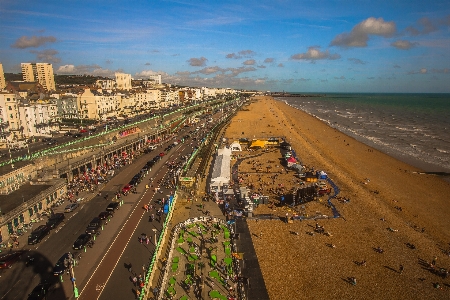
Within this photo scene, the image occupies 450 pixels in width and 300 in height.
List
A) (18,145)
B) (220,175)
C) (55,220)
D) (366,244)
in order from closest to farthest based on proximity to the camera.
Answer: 1. (366,244)
2. (55,220)
3. (220,175)
4. (18,145)

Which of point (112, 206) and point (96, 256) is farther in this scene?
point (112, 206)

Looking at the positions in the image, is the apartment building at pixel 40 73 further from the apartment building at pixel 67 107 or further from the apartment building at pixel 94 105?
the apartment building at pixel 67 107

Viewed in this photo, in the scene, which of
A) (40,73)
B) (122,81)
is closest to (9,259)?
(122,81)

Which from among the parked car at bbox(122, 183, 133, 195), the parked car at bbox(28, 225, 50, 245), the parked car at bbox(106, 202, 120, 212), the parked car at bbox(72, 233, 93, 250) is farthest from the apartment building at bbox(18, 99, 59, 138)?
the parked car at bbox(72, 233, 93, 250)

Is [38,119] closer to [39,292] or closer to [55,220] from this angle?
[55,220]

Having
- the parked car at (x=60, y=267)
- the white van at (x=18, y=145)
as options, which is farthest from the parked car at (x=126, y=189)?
the white van at (x=18, y=145)

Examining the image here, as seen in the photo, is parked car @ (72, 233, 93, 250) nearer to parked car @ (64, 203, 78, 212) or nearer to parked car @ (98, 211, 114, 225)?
parked car @ (98, 211, 114, 225)

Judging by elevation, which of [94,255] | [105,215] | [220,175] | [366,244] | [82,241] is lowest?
[366,244]
